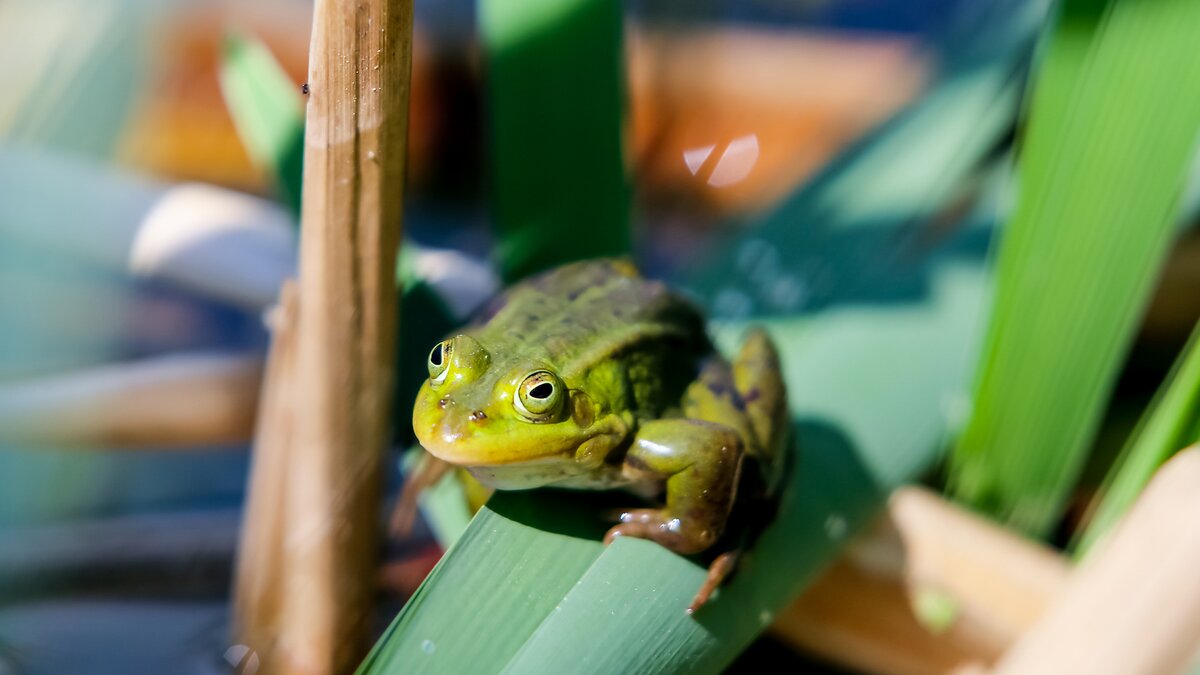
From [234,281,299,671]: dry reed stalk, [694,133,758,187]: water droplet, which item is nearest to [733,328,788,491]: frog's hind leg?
[234,281,299,671]: dry reed stalk

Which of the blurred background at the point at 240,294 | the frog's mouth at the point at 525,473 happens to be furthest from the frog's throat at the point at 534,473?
the blurred background at the point at 240,294

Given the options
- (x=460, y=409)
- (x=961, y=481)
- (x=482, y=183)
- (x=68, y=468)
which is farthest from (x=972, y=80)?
(x=68, y=468)

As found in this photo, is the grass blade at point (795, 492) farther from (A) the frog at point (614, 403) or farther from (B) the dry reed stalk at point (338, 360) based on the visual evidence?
(B) the dry reed stalk at point (338, 360)

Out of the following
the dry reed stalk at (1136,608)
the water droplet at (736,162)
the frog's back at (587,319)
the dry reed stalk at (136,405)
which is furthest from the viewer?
the water droplet at (736,162)

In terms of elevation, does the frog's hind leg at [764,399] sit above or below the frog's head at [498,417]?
below

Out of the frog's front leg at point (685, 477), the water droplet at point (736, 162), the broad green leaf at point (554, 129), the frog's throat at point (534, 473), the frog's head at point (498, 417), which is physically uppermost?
the broad green leaf at point (554, 129)

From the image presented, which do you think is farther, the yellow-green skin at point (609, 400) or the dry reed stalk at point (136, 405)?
the dry reed stalk at point (136, 405)

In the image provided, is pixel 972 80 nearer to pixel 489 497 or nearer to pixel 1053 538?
pixel 1053 538
